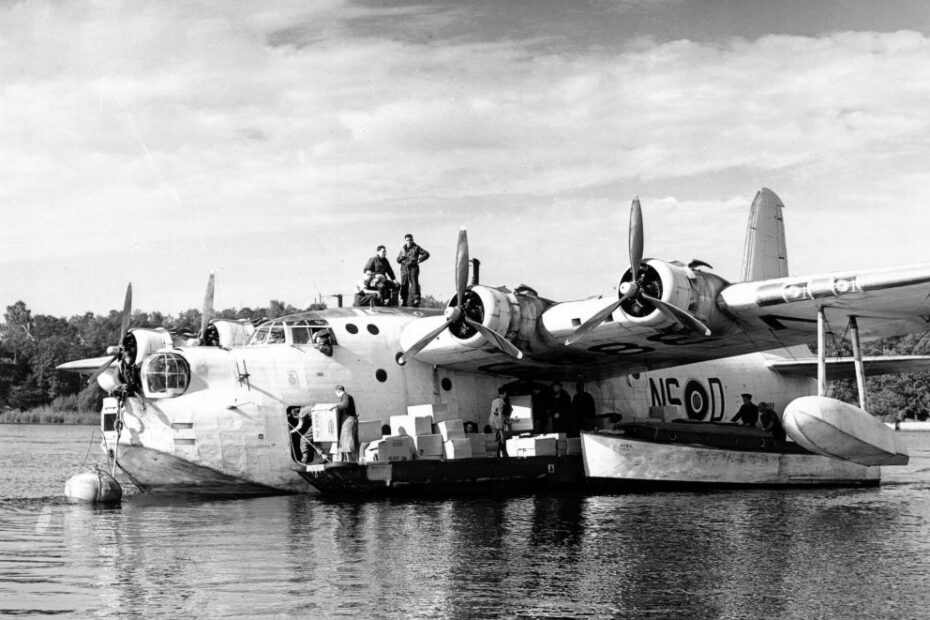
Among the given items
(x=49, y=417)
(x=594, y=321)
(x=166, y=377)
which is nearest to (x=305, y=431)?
(x=166, y=377)

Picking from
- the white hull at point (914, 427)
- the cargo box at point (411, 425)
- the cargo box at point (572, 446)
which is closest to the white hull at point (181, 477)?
the cargo box at point (411, 425)

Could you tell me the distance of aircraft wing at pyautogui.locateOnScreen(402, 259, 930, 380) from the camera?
16422 mm

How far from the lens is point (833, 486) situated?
21531 mm

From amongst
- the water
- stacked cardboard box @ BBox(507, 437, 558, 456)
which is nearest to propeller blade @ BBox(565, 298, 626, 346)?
stacked cardboard box @ BBox(507, 437, 558, 456)

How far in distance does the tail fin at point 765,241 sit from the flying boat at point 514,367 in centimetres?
505

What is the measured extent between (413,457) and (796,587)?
8730mm

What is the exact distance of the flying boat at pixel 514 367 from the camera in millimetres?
16891

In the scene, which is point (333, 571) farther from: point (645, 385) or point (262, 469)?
point (645, 385)

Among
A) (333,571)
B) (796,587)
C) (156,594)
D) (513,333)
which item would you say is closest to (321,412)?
(513,333)

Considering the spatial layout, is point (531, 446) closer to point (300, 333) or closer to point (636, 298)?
point (636, 298)

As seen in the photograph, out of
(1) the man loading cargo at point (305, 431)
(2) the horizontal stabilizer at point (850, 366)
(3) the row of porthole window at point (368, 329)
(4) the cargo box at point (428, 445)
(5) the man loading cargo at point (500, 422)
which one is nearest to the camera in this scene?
(1) the man loading cargo at point (305, 431)

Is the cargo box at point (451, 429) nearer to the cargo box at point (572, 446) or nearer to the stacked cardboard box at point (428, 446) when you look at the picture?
the stacked cardboard box at point (428, 446)

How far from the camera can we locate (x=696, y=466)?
20.0 m

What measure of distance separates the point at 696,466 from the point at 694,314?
3969 millimetres
